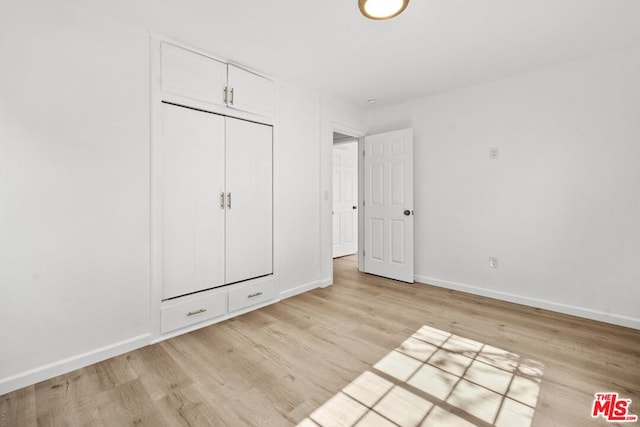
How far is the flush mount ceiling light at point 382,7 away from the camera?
1.76 meters

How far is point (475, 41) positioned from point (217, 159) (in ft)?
Answer: 8.19

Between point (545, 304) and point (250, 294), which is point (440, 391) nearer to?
point (250, 294)

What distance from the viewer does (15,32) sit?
1.79 meters

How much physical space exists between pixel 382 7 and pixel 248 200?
201cm

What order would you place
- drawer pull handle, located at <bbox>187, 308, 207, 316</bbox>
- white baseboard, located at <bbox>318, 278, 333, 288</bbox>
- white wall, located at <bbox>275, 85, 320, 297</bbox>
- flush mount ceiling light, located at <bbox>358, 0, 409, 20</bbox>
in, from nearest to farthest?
flush mount ceiling light, located at <bbox>358, 0, 409, 20</bbox> → drawer pull handle, located at <bbox>187, 308, 207, 316</bbox> → white wall, located at <bbox>275, 85, 320, 297</bbox> → white baseboard, located at <bbox>318, 278, 333, 288</bbox>

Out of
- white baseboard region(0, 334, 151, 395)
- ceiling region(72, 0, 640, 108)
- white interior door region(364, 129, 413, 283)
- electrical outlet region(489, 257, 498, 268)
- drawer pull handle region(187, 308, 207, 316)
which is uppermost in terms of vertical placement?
ceiling region(72, 0, 640, 108)

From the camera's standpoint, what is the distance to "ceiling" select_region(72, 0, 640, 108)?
2.03 metres

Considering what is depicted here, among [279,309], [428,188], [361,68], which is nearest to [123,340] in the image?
[279,309]

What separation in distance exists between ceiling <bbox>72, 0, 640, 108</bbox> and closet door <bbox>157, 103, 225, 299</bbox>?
2.17 ft

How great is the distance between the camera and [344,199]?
605 cm

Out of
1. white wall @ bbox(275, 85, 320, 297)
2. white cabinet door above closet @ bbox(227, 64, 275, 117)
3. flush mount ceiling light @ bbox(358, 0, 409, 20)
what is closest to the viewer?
flush mount ceiling light @ bbox(358, 0, 409, 20)

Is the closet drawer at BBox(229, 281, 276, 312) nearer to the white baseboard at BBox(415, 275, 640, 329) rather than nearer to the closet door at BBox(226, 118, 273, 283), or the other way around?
the closet door at BBox(226, 118, 273, 283)

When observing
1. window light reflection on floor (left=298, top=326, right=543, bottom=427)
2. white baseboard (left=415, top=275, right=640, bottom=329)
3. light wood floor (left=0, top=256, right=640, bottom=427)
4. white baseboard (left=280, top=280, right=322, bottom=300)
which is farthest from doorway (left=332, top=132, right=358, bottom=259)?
window light reflection on floor (left=298, top=326, right=543, bottom=427)

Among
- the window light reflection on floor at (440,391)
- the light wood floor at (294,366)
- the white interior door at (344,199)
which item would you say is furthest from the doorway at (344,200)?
the window light reflection on floor at (440,391)
